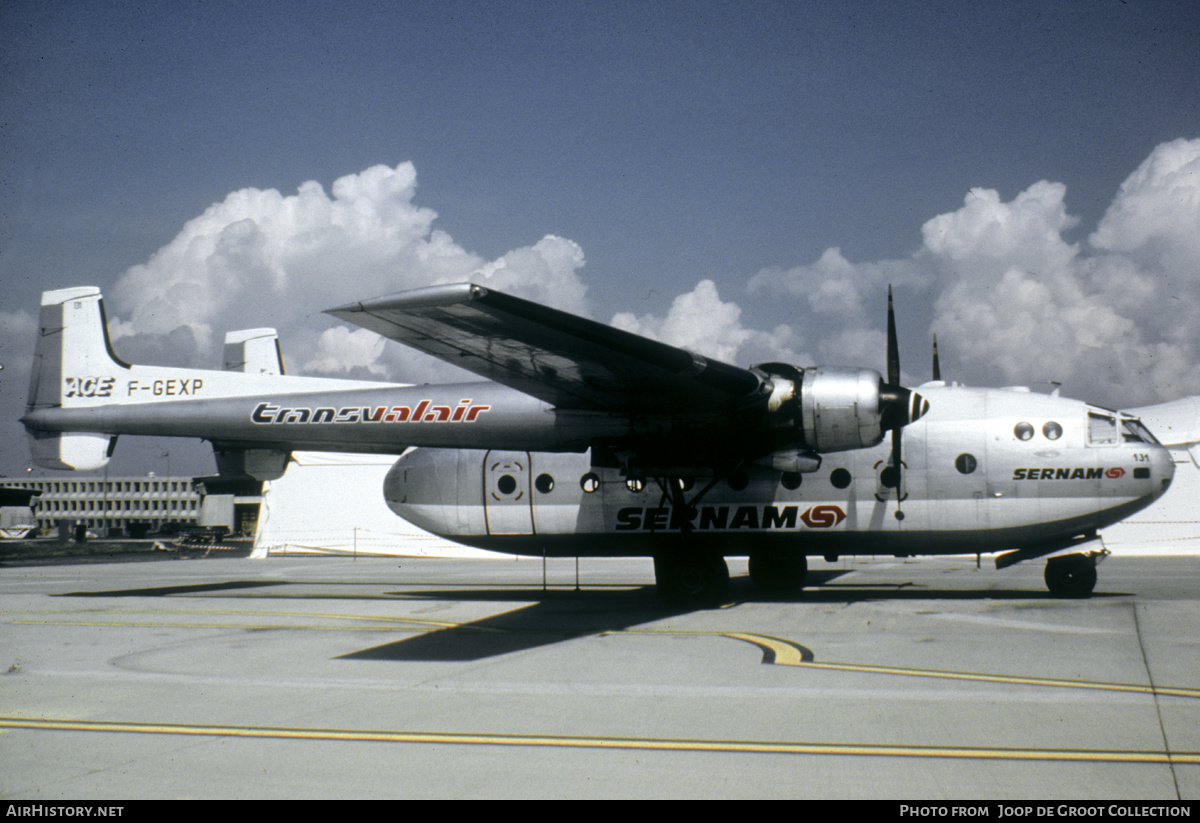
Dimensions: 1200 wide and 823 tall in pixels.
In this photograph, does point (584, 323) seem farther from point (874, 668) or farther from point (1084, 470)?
point (1084, 470)

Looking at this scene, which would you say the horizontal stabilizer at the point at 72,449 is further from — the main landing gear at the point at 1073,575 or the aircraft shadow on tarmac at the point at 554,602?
the main landing gear at the point at 1073,575

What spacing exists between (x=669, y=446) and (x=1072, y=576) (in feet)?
23.9

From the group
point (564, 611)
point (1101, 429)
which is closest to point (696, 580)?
point (564, 611)

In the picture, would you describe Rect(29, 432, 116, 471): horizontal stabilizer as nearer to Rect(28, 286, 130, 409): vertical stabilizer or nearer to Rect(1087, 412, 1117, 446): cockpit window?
Rect(28, 286, 130, 409): vertical stabilizer

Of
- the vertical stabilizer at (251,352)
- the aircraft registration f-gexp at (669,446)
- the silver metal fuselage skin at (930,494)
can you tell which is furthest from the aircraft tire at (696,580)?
the vertical stabilizer at (251,352)

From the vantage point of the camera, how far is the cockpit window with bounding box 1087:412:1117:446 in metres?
14.2

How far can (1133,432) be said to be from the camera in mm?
14297

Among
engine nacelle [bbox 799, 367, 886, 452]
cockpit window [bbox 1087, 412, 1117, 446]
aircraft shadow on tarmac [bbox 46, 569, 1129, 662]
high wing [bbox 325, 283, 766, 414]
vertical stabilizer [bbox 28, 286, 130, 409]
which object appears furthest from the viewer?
vertical stabilizer [bbox 28, 286, 130, 409]

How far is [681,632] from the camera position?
38.2 feet

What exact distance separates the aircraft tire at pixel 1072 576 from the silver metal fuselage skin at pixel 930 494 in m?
0.78

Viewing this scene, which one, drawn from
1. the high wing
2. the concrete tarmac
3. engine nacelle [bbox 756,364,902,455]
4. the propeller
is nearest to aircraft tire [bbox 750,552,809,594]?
the concrete tarmac

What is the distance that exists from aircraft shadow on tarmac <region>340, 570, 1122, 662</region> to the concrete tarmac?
3.5 inches

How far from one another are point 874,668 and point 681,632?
3433 millimetres

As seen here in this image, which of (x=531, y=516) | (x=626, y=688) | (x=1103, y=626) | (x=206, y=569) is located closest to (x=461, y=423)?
(x=531, y=516)
